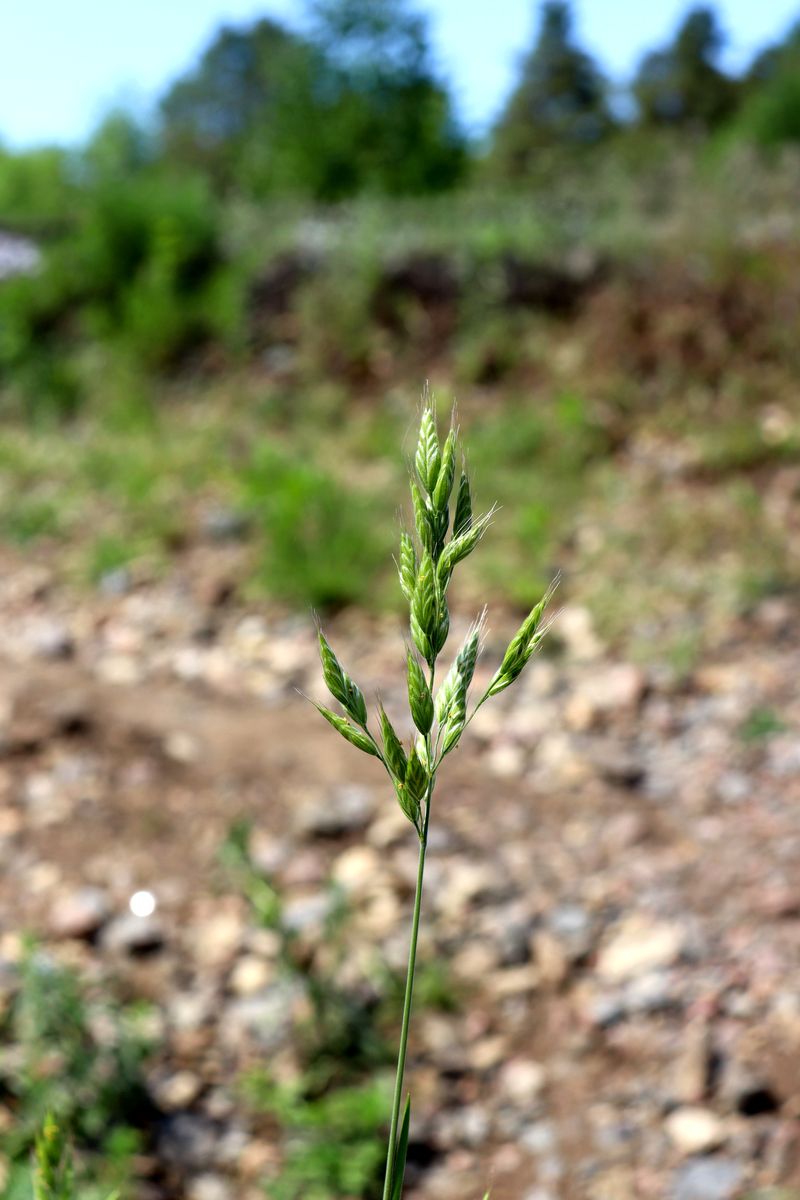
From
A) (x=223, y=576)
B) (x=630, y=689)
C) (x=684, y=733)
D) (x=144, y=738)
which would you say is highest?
(x=223, y=576)

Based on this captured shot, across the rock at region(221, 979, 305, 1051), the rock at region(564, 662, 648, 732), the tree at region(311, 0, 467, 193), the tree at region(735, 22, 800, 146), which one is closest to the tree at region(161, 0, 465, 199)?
the tree at region(311, 0, 467, 193)

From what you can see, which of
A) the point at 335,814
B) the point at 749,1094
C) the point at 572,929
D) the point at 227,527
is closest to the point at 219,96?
the point at 227,527

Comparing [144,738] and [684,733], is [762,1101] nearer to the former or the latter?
[684,733]

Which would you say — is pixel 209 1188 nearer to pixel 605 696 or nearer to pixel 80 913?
pixel 80 913

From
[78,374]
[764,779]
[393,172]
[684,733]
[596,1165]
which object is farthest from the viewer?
[393,172]

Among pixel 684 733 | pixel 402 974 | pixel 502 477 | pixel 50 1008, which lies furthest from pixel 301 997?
pixel 502 477

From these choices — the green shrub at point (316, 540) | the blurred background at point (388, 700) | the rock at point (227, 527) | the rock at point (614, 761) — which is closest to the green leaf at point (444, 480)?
the blurred background at point (388, 700)
